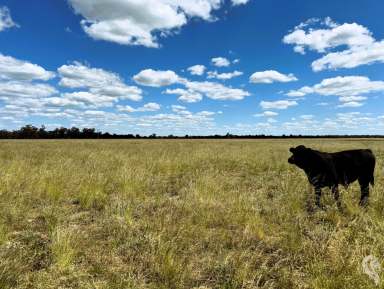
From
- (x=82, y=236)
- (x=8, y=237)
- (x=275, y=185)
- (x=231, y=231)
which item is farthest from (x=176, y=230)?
(x=275, y=185)

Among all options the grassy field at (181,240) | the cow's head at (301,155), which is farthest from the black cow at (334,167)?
the grassy field at (181,240)

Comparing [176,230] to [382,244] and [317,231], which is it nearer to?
[317,231]

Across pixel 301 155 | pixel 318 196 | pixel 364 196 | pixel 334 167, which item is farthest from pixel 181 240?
pixel 364 196

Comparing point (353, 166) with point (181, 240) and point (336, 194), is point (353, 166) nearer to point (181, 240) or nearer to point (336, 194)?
point (336, 194)

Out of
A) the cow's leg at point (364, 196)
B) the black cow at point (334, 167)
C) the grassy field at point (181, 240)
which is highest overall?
the black cow at point (334, 167)

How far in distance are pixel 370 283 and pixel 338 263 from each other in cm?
39

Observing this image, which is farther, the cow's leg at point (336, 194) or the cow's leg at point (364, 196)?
the cow's leg at point (364, 196)

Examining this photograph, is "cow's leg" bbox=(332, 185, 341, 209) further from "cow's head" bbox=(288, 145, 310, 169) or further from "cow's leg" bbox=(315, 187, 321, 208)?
"cow's head" bbox=(288, 145, 310, 169)

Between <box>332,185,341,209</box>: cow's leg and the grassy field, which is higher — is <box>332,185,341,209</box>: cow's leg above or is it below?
above

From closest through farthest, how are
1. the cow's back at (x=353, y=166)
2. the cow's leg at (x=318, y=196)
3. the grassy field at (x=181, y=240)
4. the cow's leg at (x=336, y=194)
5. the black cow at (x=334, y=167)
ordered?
the grassy field at (x=181, y=240), the cow's leg at (x=336, y=194), the cow's leg at (x=318, y=196), the black cow at (x=334, y=167), the cow's back at (x=353, y=166)

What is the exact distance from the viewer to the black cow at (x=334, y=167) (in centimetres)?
649

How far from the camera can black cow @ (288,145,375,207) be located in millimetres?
6492

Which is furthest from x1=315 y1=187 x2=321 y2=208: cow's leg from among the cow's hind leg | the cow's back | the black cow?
the cow's hind leg

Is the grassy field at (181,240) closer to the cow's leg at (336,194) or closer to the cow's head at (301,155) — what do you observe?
the cow's leg at (336,194)
